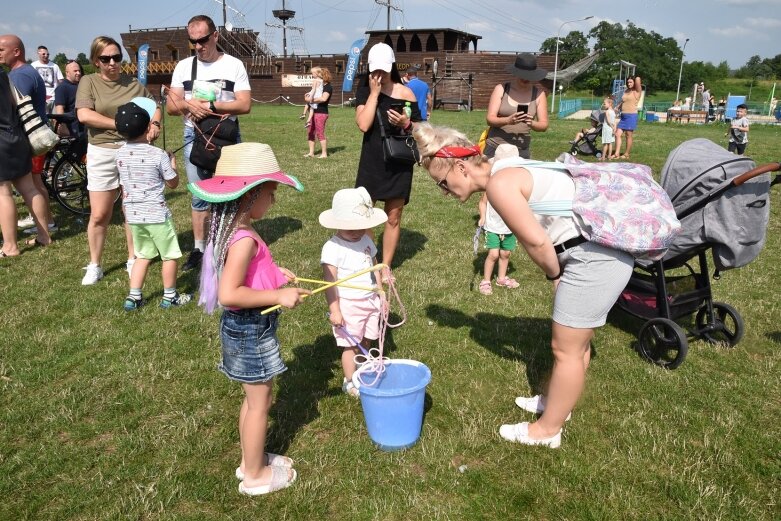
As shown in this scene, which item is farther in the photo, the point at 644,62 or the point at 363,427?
the point at 644,62

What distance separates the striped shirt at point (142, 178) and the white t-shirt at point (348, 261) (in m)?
2.16

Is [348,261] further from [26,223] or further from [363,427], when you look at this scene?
[26,223]

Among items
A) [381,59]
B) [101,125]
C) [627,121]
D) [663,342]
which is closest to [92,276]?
[101,125]

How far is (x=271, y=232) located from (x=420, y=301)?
3.15m

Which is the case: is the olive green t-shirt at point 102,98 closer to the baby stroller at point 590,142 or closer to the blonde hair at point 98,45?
the blonde hair at point 98,45

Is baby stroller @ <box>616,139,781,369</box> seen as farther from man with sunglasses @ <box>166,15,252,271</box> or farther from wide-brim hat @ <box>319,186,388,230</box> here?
man with sunglasses @ <box>166,15,252,271</box>

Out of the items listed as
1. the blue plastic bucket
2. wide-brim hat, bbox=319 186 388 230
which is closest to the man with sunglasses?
wide-brim hat, bbox=319 186 388 230

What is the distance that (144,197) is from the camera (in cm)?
491

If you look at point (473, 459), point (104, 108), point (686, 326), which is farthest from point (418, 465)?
point (104, 108)

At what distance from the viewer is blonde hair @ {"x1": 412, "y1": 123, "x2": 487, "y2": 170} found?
9.79ft

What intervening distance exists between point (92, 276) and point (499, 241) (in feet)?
13.7

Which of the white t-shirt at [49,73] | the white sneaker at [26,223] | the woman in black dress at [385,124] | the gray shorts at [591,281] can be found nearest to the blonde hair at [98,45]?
the woman in black dress at [385,124]

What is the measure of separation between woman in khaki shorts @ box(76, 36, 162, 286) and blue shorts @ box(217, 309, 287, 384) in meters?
3.55

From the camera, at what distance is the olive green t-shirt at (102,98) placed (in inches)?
219
